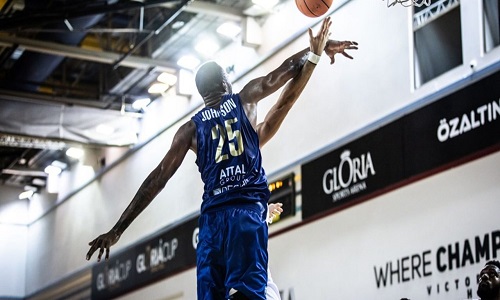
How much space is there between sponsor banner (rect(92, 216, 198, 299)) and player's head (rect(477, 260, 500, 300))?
376 inches

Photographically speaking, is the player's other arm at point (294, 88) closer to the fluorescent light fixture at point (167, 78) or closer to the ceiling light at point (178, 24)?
the ceiling light at point (178, 24)

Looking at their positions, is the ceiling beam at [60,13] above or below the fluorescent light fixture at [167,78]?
below

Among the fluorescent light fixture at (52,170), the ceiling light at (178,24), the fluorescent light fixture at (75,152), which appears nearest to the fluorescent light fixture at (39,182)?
the fluorescent light fixture at (52,170)

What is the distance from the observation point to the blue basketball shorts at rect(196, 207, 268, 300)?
19.9 ft

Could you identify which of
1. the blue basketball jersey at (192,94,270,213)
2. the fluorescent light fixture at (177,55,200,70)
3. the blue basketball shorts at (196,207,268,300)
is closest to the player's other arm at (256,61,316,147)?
the blue basketball jersey at (192,94,270,213)

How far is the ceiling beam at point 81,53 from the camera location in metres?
19.0

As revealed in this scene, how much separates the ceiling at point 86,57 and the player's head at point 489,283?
9.30 m

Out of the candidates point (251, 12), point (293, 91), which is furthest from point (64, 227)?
point (293, 91)

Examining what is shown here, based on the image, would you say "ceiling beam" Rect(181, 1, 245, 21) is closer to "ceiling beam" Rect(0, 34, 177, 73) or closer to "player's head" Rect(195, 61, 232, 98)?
"ceiling beam" Rect(0, 34, 177, 73)

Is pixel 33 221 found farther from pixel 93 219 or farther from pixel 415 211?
pixel 415 211

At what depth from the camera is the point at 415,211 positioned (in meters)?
13.0

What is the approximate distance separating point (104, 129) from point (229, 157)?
1640 cm

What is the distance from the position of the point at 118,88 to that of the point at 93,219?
3965 millimetres

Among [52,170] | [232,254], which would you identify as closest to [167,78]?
[52,170]
